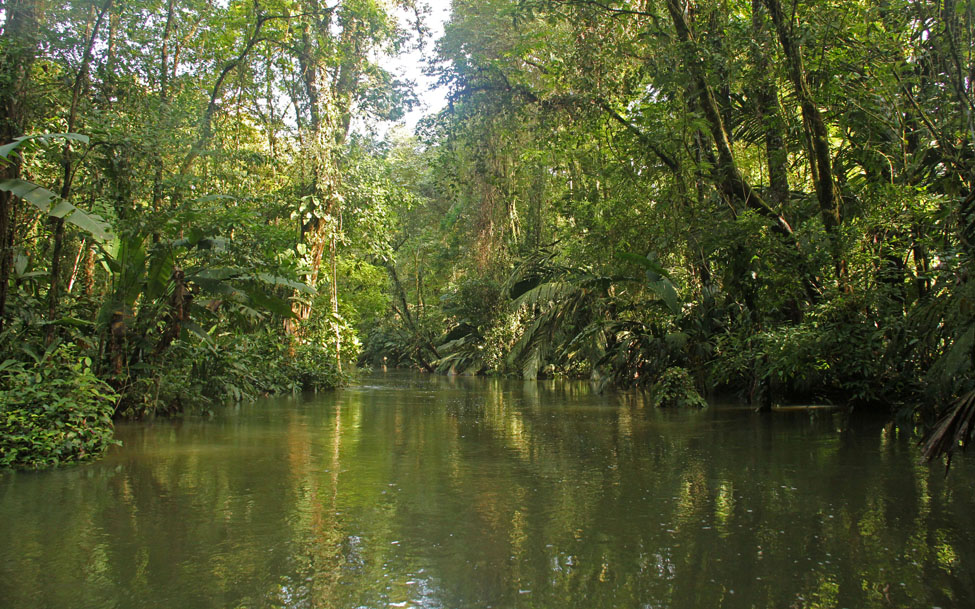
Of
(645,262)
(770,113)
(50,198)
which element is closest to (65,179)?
(50,198)

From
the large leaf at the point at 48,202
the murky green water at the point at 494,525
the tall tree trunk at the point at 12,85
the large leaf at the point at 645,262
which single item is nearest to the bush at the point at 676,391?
the large leaf at the point at 645,262

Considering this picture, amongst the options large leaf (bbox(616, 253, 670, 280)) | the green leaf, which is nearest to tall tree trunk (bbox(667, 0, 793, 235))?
large leaf (bbox(616, 253, 670, 280))

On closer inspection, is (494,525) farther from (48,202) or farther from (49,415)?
(48,202)

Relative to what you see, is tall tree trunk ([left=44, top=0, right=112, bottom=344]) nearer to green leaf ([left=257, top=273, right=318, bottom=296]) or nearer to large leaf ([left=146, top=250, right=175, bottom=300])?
large leaf ([left=146, top=250, right=175, bottom=300])

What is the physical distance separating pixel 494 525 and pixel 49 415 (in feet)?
11.8

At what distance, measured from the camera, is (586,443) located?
630cm

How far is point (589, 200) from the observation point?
12.4m

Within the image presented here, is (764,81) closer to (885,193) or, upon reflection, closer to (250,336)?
(885,193)

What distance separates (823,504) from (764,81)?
6.79 metres

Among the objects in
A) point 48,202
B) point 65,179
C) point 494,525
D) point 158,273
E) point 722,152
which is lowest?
point 494,525

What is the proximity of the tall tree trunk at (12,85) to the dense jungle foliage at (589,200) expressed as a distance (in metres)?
0.03

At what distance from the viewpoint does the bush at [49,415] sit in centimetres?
497

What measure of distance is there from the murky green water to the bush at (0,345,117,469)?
0.26m

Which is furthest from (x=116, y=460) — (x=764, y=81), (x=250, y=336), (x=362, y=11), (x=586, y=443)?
(x=362, y=11)
